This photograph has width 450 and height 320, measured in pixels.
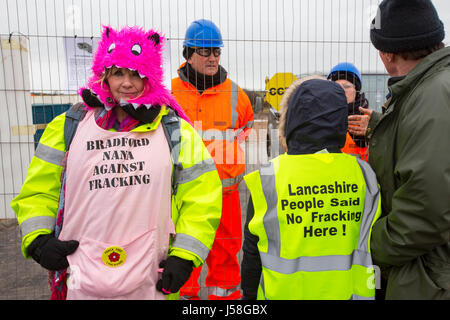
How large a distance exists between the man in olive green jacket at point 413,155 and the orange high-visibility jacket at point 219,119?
161 centimetres

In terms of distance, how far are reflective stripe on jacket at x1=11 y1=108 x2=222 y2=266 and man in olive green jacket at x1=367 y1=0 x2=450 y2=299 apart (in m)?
0.82

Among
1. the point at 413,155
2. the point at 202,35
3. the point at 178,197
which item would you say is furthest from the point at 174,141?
the point at 202,35

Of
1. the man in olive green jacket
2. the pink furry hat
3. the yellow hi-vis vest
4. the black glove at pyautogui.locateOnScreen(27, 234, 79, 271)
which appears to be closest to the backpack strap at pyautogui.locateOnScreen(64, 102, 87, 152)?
the pink furry hat

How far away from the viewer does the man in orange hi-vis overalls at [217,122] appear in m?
3.15

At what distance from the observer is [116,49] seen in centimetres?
184

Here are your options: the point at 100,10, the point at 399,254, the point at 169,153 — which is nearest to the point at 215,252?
the point at 169,153

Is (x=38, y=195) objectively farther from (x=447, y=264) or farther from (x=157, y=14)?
(x=447, y=264)

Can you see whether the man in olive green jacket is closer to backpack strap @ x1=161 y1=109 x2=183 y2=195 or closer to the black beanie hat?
the black beanie hat

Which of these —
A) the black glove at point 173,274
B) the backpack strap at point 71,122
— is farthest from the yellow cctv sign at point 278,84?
the black glove at point 173,274

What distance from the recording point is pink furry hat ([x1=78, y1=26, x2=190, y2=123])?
1.83 metres

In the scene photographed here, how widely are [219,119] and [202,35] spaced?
0.77 meters

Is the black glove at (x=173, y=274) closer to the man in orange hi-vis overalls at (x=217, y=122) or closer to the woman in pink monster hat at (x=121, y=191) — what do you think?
the woman in pink monster hat at (x=121, y=191)

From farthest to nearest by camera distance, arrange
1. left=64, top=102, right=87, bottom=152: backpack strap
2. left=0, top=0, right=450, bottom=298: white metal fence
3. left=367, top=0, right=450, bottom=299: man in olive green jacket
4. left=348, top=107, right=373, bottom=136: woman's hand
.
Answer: left=0, top=0, right=450, bottom=298: white metal fence
left=348, top=107, right=373, bottom=136: woman's hand
left=64, top=102, right=87, bottom=152: backpack strap
left=367, top=0, right=450, bottom=299: man in olive green jacket

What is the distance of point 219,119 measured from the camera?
3.19 m
